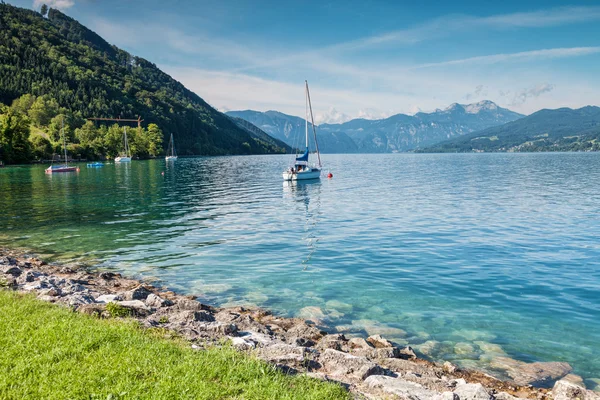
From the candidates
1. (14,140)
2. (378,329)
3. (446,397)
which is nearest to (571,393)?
(446,397)

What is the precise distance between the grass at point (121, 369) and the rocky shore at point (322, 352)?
3.09ft

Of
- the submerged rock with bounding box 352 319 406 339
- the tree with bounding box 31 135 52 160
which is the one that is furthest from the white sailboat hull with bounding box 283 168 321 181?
the tree with bounding box 31 135 52 160

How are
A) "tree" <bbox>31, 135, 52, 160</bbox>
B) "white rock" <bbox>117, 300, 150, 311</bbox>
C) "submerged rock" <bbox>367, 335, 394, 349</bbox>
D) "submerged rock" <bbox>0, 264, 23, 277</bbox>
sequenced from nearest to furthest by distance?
"submerged rock" <bbox>367, 335, 394, 349</bbox>, "white rock" <bbox>117, 300, 150, 311</bbox>, "submerged rock" <bbox>0, 264, 23, 277</bbox>, "tree" <bbox>31, 135, 52, 160</bbox>

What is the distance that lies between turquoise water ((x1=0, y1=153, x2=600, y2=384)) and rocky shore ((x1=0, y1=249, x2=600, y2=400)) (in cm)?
138

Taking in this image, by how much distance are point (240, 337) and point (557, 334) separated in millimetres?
11858

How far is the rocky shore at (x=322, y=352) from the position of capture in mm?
9641

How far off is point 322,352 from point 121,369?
5.25 meters

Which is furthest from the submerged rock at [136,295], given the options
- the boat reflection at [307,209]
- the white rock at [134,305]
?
the boat reflection at [307,209]

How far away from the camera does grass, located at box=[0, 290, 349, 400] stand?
775cm

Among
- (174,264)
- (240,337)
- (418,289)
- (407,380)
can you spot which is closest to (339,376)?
(407,380)

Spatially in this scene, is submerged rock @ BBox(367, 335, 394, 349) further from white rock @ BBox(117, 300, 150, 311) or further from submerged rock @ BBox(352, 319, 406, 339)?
white rock @ BBox(117, 300, 150, 311)

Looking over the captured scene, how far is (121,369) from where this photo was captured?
27.9 ft

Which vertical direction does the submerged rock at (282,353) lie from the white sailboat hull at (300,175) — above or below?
below

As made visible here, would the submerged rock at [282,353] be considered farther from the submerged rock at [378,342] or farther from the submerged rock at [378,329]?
the submerged rock at [378,329]
